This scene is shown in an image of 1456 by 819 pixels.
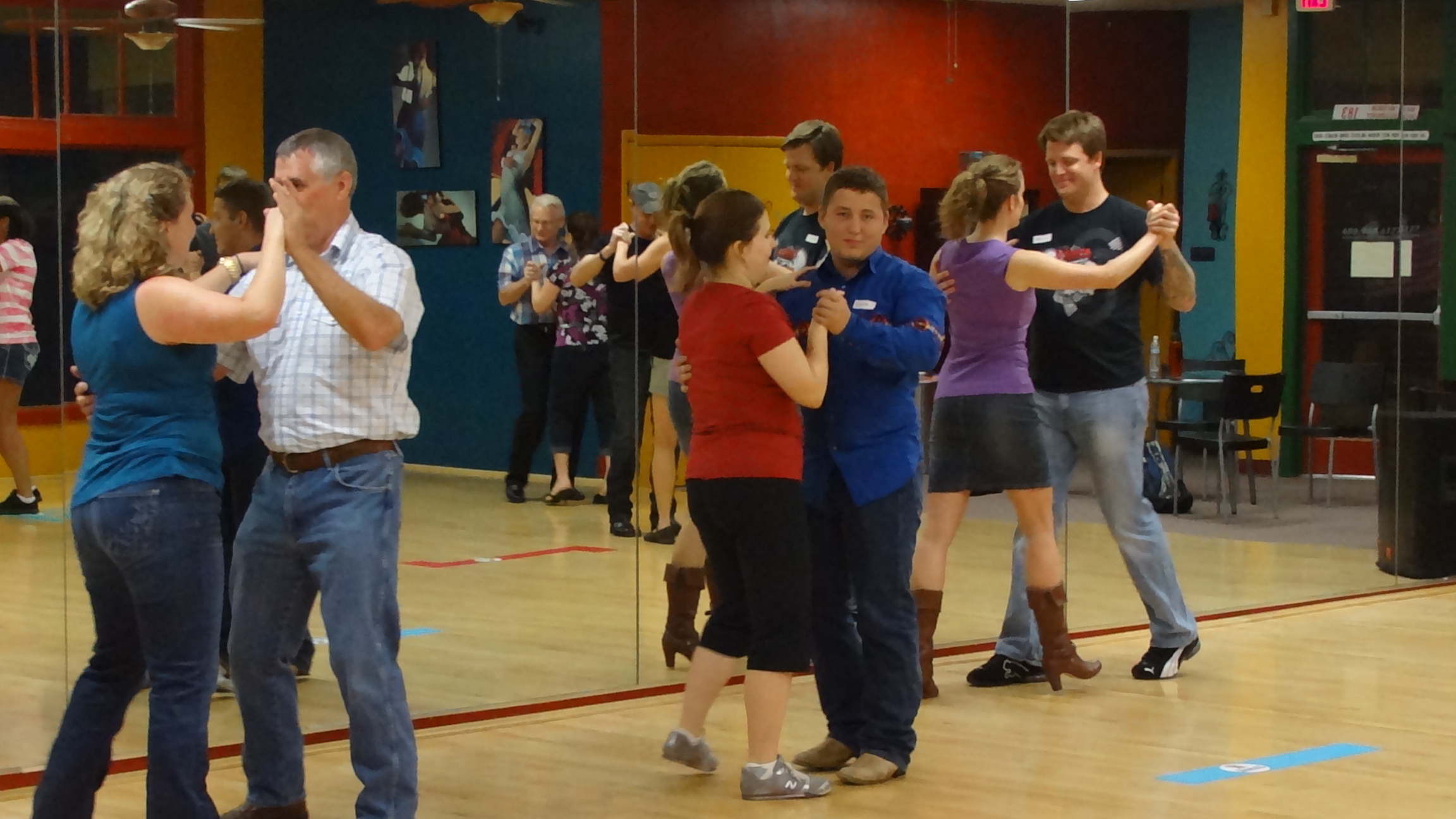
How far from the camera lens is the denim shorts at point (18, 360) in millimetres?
4805

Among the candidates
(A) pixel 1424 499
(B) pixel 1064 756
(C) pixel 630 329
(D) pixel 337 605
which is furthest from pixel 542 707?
(A) pixel 1424 499

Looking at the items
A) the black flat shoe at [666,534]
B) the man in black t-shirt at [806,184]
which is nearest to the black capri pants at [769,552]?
the man in black t-shirt at [806,184]

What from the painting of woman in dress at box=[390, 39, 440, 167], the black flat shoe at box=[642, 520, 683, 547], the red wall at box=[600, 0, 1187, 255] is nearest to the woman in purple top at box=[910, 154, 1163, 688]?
the red wall at box=[600, 0, 1187, 255]

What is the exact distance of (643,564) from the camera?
5934 mm

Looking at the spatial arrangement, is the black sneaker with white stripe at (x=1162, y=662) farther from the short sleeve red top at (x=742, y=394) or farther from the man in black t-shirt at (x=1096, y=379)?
the short sleeve red top at (x=742, y=394)

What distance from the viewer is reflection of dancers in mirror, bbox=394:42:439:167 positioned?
5.32 meters

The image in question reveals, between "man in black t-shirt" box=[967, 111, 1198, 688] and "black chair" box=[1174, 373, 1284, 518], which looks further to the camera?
"black chair" box=[1174, 373, 1284, 518]

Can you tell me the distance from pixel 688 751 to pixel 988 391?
4.65 feet

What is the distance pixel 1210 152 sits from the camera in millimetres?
7453

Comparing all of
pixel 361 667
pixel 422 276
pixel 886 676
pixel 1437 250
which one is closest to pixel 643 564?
pixel 422 276

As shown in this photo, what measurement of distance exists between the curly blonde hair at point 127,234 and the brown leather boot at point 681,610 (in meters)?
2.45

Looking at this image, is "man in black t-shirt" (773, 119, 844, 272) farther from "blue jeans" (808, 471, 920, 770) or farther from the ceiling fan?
the ceiling fan

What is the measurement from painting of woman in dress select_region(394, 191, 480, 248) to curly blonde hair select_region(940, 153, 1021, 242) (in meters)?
1.35

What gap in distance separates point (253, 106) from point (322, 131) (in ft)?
4.64
